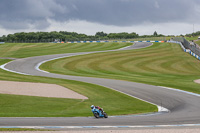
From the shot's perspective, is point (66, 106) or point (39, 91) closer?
point (66, 106)

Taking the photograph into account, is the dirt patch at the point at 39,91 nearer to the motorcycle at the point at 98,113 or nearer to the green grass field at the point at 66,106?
the green grass field at the point at 66,106

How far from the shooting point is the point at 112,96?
23.3m

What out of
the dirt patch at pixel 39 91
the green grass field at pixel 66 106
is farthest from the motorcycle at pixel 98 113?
the dirt patch at pixel 39 91

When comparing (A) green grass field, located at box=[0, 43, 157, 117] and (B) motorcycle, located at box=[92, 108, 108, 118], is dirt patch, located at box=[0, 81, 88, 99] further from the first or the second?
(B) motorcycle, located at box=[92, 108, 108, 118]

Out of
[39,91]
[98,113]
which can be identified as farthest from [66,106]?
[39,91]

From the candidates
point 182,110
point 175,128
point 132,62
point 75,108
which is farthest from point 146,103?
point 132,62

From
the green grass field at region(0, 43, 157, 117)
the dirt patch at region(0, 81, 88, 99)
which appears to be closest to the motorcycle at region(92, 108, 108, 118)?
the green grass field at region(0, 43, 157, 117)

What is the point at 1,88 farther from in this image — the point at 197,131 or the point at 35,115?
the point at 197,131

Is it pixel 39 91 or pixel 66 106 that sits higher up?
pixel 39 91

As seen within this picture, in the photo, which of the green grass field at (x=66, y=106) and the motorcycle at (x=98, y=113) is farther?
the green grass field at (x=66, y=106)

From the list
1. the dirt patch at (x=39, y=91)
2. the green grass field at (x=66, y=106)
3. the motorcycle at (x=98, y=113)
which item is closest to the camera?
the motorcycle at (x=98, y=113)

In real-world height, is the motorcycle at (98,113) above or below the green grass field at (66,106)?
above

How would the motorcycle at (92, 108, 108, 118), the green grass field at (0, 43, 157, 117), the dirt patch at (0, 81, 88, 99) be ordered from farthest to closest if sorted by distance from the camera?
the dirt patch at (0, 81, 88, 99)
the green grass field at (0, 43, 157, 117)
the motorcycle at (92, 108, 108, 118)

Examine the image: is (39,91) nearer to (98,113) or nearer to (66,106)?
(66,106)
